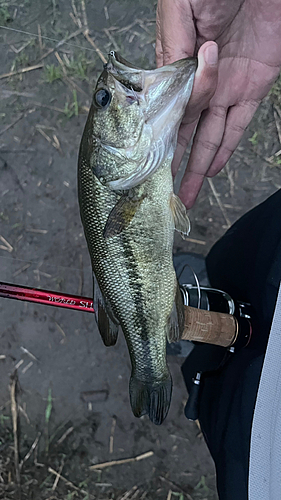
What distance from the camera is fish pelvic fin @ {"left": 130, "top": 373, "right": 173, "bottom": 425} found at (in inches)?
51.1

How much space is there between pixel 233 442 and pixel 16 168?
1.84m

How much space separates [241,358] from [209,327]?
9.5 inches

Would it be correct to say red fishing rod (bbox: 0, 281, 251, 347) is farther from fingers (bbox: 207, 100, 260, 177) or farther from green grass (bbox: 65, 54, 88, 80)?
green grass (bbox: 65, 54, 88, 80)

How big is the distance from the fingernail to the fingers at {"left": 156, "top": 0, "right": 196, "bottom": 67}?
0.21 m

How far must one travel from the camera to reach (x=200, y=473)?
208cm

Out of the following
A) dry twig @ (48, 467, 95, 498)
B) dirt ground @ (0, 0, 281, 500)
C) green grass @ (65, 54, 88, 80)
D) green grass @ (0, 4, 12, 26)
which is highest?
green grass @ (0, 4, 12, 26)

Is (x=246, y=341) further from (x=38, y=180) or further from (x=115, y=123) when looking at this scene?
(x=38, y=180)

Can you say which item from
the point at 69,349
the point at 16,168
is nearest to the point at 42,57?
the point at 16,168

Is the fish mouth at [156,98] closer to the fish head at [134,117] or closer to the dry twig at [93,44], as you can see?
the fish head at [134,117]

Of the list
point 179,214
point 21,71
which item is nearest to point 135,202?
point 179,214

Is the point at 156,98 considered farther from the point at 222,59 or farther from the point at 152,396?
the point at 152,396

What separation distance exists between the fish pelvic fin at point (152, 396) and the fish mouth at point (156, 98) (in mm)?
698

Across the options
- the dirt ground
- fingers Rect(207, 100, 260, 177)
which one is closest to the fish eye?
fingers Rect(207, 100, 260, 177)

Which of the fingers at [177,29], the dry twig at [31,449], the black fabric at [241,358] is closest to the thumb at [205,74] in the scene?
the fingers at [177,29]
